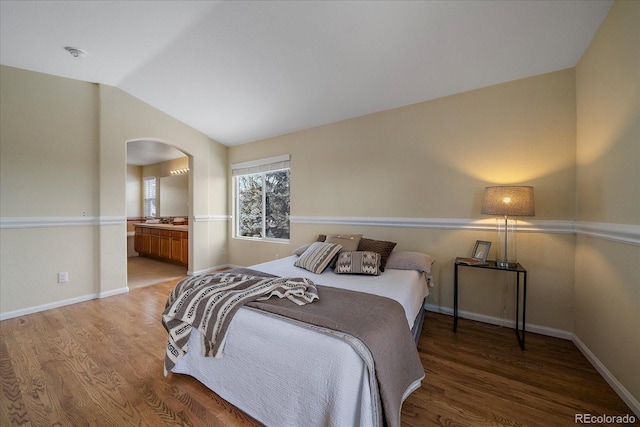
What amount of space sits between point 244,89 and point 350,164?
165 centimetres

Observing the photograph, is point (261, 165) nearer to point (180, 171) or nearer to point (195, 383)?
point (180, 171)

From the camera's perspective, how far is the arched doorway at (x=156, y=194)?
492 centimetres

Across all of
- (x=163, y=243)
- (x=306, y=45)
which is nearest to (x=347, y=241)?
(x=306, y=45)

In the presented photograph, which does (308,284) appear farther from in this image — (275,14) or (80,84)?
(80,84)

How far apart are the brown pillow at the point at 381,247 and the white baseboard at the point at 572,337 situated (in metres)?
0.90

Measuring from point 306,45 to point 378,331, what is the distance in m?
Result: 2.46

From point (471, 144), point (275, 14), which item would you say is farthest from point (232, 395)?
point (471, 144)

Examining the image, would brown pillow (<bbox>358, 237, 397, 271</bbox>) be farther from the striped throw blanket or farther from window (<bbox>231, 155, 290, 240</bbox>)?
window (<bbox>231, 155, 290, 240</bbox>)

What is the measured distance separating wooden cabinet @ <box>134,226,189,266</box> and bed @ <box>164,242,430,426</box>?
3.62 metres

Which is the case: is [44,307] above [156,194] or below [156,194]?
below

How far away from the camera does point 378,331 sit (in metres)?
1.31

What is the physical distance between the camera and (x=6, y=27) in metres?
2.23

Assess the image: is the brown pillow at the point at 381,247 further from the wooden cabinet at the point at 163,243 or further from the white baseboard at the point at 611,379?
the wooden cabinet at the point at 163,243

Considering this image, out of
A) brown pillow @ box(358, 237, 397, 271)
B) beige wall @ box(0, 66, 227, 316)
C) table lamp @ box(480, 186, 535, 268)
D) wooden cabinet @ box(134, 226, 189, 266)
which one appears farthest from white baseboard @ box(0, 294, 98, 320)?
table lamp @ box(480, 186, 535, 268)
